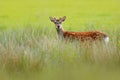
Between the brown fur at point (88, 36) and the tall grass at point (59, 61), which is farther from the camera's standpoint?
the brown fur at point (88, 36)

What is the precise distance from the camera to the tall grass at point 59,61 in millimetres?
5043

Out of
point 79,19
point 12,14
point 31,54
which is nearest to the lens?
point 31,54

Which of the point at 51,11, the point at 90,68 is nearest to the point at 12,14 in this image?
the point at 51,11

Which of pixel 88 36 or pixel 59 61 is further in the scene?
pixel 88 36

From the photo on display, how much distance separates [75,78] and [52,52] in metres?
0.92

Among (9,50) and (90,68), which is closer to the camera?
(90,68)

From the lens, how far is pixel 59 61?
5500 mm

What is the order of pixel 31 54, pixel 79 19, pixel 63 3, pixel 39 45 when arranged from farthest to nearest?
pixel 63 3 < pixel 79 19 < pixel 39 45 < pixel 31 54

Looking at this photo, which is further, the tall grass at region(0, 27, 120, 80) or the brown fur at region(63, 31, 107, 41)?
the brown fur at region(63, 31, 107, 41)

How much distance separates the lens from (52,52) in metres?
5.77

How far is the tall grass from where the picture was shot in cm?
504

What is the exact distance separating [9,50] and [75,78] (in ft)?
3.43

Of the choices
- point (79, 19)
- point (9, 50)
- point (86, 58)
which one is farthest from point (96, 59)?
point (79, 19)

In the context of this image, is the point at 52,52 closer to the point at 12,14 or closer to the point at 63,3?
the point at 12,14
